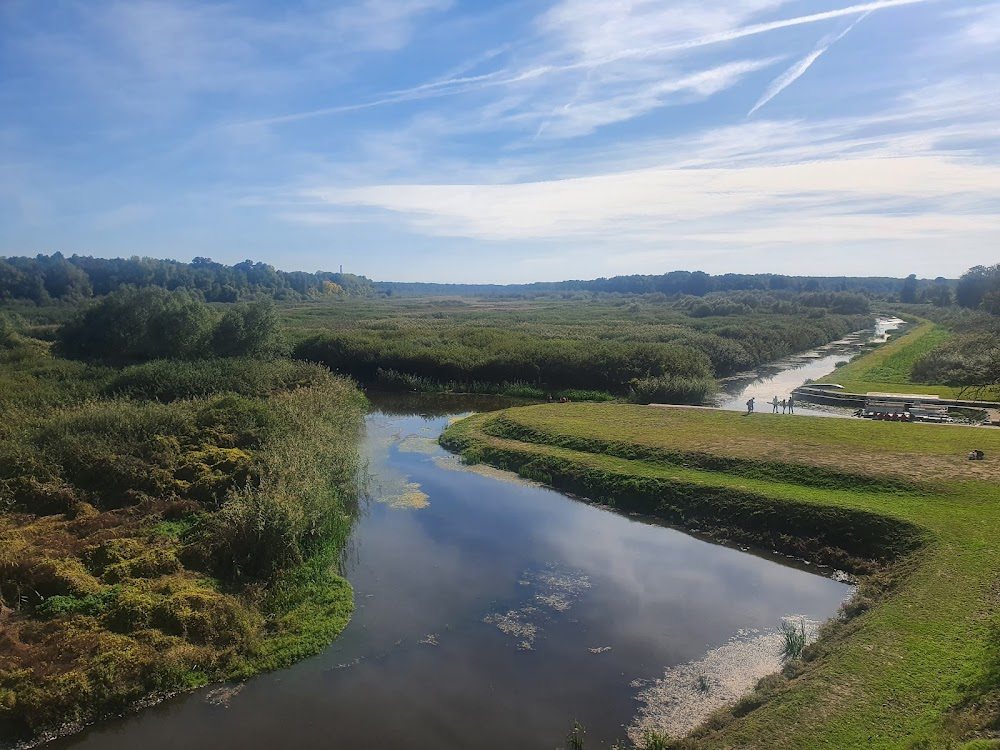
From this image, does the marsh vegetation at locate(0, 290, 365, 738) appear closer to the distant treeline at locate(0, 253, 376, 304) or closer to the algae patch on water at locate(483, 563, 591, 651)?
the algae patch on water at locate(483, 563, 591, 651)

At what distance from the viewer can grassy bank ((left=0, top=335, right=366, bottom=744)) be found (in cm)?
1272

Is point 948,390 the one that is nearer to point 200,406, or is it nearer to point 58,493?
point 200,406

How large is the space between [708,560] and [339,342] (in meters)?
47.0

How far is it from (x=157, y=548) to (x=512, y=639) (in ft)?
31.7

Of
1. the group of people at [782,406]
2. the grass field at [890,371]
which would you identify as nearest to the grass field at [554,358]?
the group of people at [782,406]

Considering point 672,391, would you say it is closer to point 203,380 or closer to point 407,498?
point 407,498

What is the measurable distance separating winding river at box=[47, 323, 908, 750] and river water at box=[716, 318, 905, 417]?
74.9 ft

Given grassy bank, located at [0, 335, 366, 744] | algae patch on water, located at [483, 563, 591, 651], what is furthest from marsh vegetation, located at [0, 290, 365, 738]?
algae patch on water, located at [483, 563, 591, 651]

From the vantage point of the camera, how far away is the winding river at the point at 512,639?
12.0 meters

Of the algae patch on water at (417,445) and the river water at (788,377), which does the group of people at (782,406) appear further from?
the algae patch on water at (417,445)

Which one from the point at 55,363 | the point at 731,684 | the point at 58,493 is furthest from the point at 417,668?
the point at 55,363

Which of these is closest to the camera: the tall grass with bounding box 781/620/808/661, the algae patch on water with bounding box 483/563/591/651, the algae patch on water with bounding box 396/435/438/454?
the tall grass with bounding box 781/620/808/661

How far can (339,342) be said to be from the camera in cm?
6038

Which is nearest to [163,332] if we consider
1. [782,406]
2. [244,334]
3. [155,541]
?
[244,334]
